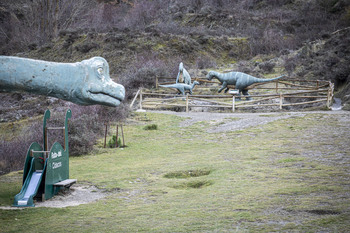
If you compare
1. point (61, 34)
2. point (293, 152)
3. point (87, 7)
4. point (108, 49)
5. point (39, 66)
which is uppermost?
point (87, 7)

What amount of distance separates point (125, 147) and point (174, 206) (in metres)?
5.66

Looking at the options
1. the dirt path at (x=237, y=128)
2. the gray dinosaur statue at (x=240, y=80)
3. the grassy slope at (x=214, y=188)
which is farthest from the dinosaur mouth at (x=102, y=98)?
the gray dinosaur statue at (x=240, y=80)

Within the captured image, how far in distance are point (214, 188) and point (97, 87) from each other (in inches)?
111

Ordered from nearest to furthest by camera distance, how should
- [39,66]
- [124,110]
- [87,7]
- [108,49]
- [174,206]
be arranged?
[39,66]
[174,206]
[124,110]
[108,49]
[87,7]

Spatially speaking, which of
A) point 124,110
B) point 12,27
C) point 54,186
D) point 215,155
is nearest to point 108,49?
point 12,27

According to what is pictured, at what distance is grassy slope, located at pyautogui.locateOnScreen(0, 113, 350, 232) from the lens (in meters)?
4.47

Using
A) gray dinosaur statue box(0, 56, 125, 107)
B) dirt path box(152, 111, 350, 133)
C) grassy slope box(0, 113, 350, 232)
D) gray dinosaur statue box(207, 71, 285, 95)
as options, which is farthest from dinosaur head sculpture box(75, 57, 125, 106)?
gray dinosaur statue box(207, 71, 285, 95)

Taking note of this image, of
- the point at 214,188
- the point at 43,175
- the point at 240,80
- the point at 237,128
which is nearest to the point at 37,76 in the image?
the point at 43,175

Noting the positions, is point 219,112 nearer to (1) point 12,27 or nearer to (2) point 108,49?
(2) point 108,49

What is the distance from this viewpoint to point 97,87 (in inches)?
159

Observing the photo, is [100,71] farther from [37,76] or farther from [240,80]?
[240,80]

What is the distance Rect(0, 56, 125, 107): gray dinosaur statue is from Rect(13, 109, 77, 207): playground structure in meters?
2.29

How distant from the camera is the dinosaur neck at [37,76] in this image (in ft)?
12.2

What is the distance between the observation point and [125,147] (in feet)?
35.1
